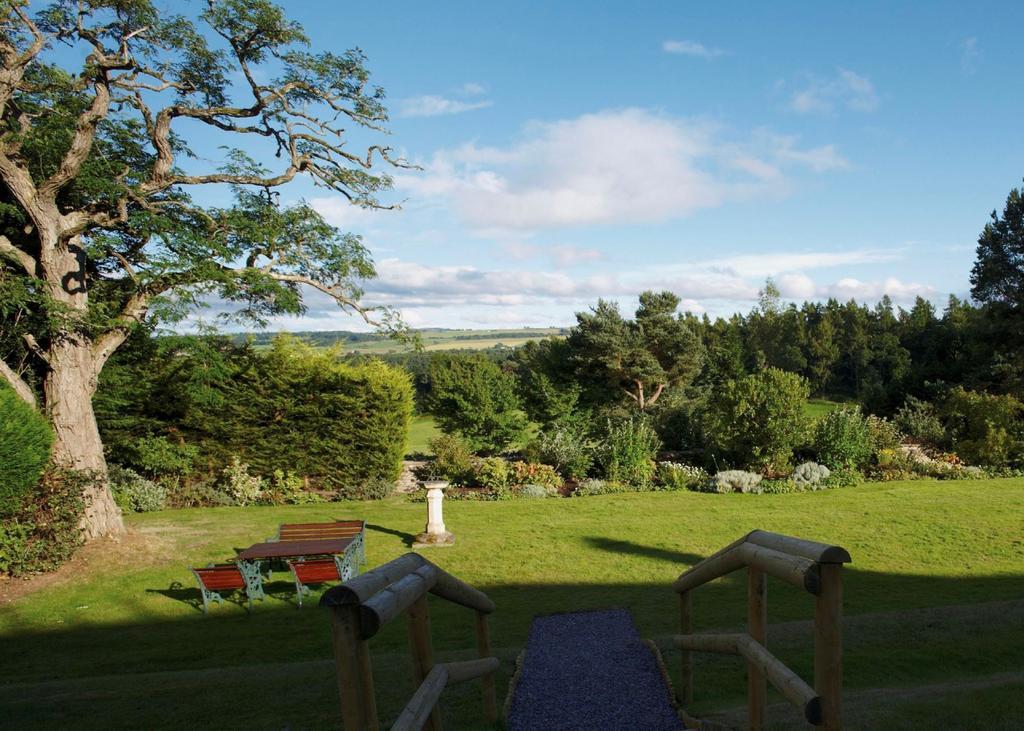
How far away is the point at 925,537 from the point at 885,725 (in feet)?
26.7

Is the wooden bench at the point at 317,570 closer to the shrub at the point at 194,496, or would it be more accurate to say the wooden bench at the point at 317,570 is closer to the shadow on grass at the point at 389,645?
the shadow on grass at the point at 389,645

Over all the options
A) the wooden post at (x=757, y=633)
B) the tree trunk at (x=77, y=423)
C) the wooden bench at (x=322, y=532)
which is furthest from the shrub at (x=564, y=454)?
the wooden post at (x=757, y=633)

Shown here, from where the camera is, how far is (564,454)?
52.0ft

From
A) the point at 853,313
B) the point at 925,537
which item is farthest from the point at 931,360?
the point at 925,537

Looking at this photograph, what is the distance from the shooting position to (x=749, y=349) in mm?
45375

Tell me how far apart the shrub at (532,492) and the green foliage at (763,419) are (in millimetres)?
4498

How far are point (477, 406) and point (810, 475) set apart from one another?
9.69 meters

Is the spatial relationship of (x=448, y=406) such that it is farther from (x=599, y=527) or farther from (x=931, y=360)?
(x=931, y=360)

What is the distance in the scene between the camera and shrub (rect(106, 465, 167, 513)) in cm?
1323

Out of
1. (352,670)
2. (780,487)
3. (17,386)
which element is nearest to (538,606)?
(352,670)

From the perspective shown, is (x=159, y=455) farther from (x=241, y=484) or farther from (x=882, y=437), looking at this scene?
(x=882, y=437)

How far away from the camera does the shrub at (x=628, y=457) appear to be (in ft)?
49.0

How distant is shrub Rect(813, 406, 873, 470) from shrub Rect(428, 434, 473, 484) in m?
8.82

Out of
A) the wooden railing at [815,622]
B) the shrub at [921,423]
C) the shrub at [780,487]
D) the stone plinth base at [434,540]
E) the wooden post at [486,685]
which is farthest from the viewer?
the shrub at [921,423]
